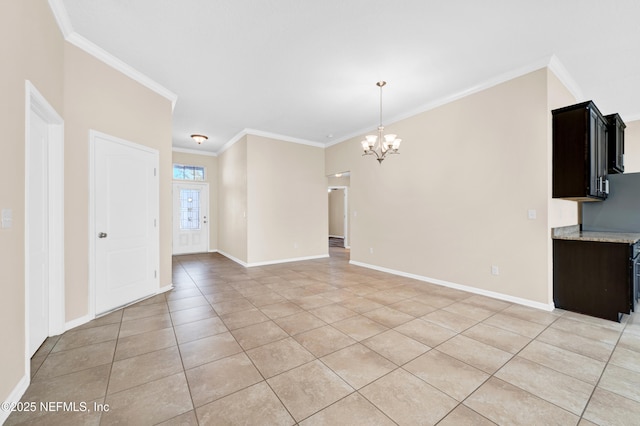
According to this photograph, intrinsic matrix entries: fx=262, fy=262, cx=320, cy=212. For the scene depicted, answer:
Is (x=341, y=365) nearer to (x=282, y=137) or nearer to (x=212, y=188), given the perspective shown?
(x=282, y=137)

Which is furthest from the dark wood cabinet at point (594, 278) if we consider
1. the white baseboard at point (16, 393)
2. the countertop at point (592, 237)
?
the white baseboard at point (16, 393)

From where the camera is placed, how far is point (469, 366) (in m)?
2.12

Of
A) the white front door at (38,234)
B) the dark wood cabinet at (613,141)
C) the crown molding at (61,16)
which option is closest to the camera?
the white front door at (38,234)

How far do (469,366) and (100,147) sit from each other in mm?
4436

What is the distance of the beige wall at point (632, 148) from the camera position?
4.77 meters

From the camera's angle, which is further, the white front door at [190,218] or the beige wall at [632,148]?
the white front door at [190,218]

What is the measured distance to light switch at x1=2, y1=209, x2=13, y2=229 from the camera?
1.61 meters

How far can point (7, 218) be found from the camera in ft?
5.41

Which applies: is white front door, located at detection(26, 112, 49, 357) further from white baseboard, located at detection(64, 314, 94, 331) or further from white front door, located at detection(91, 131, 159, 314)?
white front door, located at detection(91, 131, 159, 314)

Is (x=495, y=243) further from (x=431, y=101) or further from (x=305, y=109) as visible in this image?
(x=305, y=109)

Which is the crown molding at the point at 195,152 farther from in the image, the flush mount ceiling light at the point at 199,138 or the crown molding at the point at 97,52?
the crown molding at the point at 97,52

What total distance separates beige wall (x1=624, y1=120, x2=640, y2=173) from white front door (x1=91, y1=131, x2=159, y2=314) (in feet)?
26.8

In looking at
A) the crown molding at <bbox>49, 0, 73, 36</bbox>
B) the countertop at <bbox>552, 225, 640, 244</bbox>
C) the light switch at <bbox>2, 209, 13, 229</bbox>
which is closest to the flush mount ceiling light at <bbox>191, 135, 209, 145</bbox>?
the crown molding at <bbox>49, 0, 73, 36</bbox>

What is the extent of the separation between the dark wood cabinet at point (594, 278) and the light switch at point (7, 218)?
519cm
